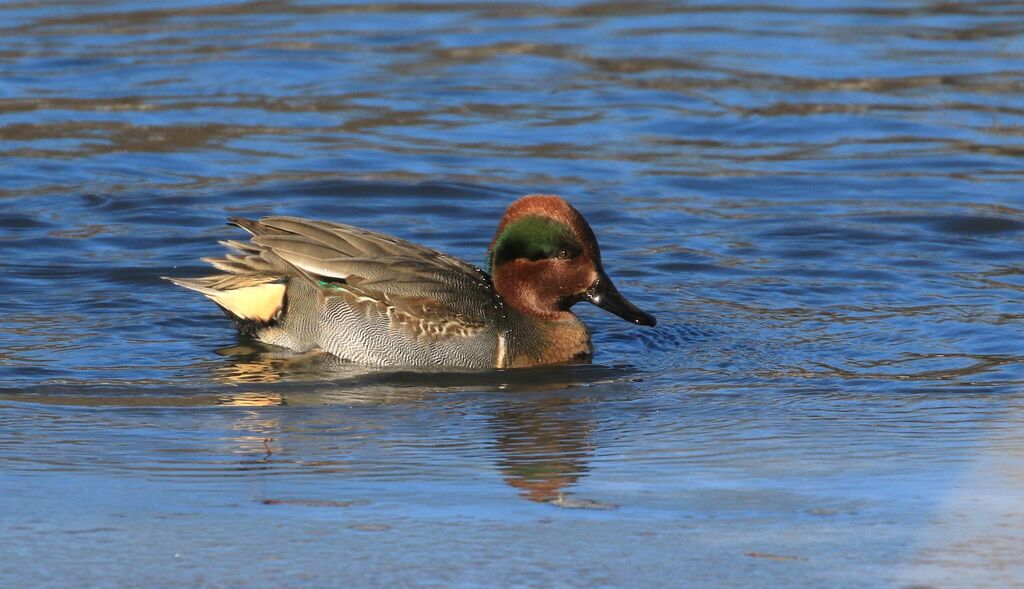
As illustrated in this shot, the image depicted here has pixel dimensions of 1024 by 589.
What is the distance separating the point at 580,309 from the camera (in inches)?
410

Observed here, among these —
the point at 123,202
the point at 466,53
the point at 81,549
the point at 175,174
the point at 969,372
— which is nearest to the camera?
the point at 81,549

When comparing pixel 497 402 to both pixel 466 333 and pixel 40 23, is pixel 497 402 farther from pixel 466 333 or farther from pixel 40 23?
pixel 40 23

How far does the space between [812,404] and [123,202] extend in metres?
6.25

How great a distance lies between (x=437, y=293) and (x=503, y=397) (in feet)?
2.93

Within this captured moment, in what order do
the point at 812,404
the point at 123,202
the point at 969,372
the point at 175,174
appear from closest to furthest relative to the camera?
the point at 812,404
the point at 969,372
the point at 123,202
the point at 175,174

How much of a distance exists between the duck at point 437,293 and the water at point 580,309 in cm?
20

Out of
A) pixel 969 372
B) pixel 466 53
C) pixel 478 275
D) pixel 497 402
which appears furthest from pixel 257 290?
pixel 466 53

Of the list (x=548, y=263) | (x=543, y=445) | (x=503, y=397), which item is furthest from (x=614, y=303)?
(x=543, y=445)

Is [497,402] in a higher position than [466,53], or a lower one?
lower

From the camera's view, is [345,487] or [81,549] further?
[345,487]

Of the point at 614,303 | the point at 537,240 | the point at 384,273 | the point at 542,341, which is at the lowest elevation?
the point at 542,341

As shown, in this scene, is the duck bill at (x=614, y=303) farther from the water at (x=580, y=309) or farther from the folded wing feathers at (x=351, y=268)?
the folded wing feathers at (x=351, y=268)

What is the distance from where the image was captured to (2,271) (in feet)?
34.6

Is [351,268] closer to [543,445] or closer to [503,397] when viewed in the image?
[503,397]
